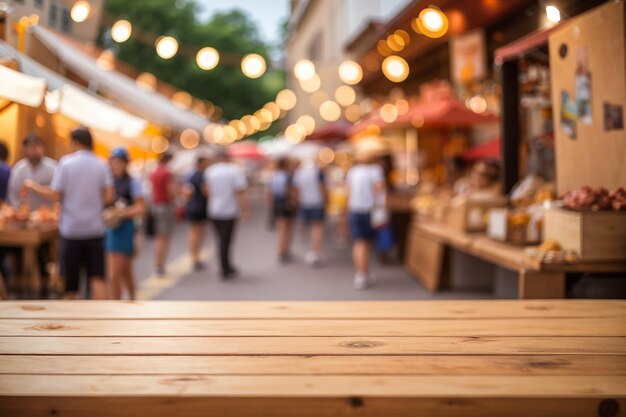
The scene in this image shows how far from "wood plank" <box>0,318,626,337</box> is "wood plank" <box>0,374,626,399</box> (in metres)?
0.67

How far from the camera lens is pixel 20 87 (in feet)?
14.9

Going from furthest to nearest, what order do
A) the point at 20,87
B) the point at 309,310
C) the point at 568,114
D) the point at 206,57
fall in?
the point at 206,57
the point at 568,114
the point at 20,87
the point at 309,310

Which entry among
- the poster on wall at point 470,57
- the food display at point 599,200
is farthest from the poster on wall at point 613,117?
the poster on wall at point 470,57

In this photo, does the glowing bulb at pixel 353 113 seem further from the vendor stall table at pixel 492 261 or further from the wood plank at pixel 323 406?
the wood plank at pixel 323 406

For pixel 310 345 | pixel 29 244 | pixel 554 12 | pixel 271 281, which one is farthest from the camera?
pixel 271 281

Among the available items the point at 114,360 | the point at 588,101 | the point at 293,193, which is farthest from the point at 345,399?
the point at 293,193

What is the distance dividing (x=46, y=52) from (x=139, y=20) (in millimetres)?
32603

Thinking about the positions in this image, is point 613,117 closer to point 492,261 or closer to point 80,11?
point 492,261

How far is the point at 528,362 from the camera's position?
115 inches

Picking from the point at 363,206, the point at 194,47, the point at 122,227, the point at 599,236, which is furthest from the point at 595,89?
the point at 194,47

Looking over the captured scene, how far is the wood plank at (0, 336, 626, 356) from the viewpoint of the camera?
10.0ft

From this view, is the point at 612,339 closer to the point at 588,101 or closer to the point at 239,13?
the point at 588,101

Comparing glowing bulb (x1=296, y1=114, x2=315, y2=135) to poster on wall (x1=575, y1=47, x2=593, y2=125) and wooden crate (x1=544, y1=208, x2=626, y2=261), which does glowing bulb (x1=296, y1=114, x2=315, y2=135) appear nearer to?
poster on wall (x1=575, y1=47, x2=593, y2=125)

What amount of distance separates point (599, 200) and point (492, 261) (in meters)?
2.18
